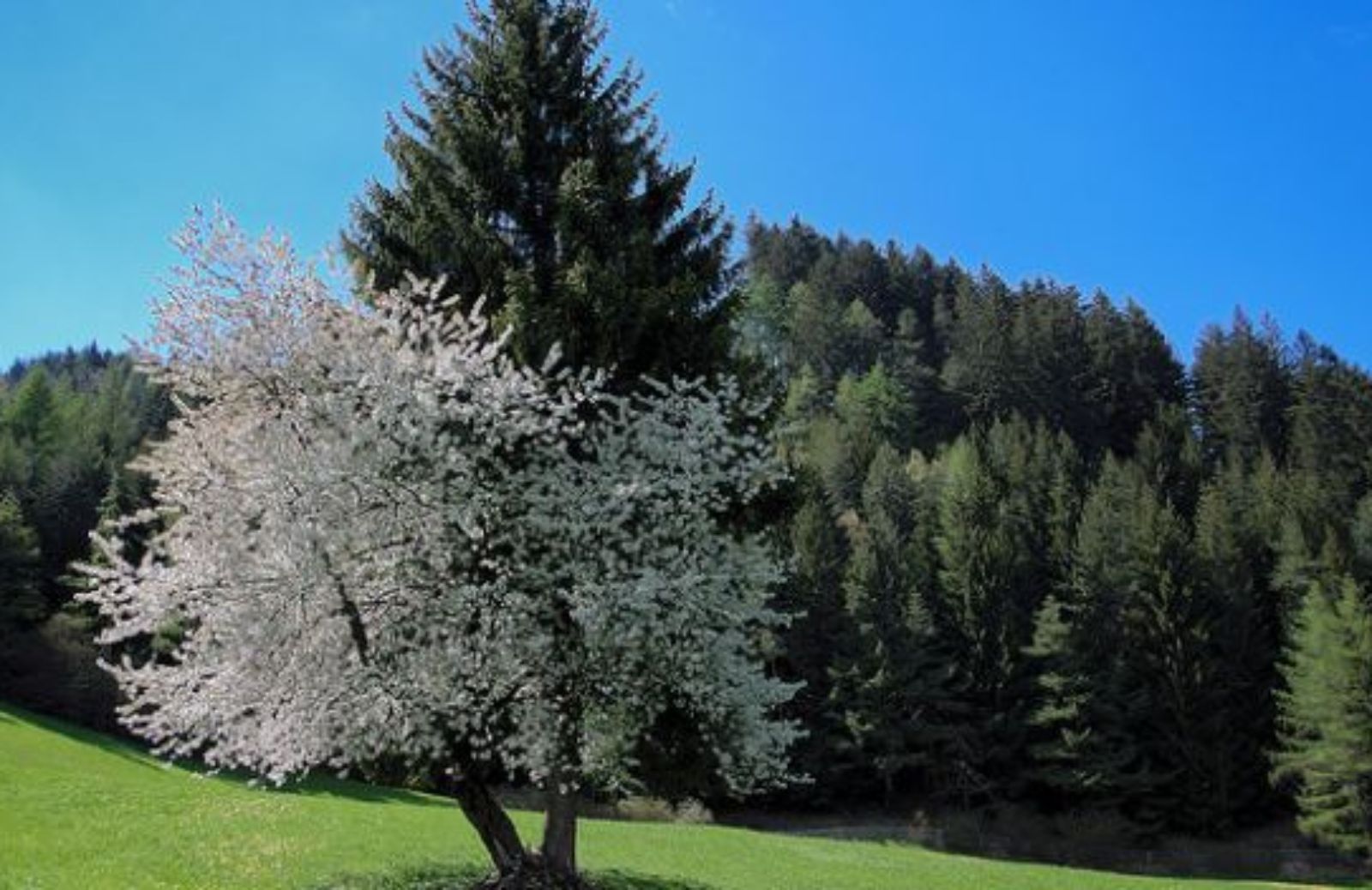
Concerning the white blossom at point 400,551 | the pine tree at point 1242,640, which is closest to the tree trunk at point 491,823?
the white blossom at point 400,551

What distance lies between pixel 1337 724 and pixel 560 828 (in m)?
43.9

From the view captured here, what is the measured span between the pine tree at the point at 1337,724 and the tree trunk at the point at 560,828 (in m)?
43.0

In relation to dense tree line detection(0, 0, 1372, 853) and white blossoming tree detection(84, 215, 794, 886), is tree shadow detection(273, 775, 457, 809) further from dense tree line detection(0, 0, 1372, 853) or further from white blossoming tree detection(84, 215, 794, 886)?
white blossoming tree detection(84, 215, 794, 886)

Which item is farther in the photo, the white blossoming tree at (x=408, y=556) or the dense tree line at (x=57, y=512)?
the dense tree line at (x=57, y=512)

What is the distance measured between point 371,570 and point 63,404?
102693mm

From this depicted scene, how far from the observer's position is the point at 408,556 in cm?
1148

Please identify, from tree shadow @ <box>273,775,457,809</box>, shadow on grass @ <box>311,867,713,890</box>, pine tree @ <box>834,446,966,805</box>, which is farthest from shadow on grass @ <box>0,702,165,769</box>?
pine tree @ <box>834,446,966,805</box>

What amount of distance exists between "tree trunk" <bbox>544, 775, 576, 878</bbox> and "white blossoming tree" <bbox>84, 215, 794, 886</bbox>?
0.45m

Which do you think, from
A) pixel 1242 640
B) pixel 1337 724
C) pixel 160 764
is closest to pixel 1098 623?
pixel 1242 640

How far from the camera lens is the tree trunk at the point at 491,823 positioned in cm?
1268

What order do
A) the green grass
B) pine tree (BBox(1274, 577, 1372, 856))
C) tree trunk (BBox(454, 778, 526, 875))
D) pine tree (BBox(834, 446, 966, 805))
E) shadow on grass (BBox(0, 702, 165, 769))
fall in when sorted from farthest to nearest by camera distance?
pine tree (BBox(834, 446, 966, 805))
pine tree (BBox(1274, 577, 1372, 856))
shadow on grass (BBox(0, 702, 165, 769))
the green grass
tree trunk (BBox(454, 778, 526, 875))

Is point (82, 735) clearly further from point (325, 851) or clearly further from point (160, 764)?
point (325, 851)

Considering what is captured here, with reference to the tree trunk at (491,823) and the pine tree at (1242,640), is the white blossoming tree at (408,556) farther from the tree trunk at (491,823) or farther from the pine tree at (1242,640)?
the pine tree at (1242,640)

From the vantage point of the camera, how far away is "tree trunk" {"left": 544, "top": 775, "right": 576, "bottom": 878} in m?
13.8
